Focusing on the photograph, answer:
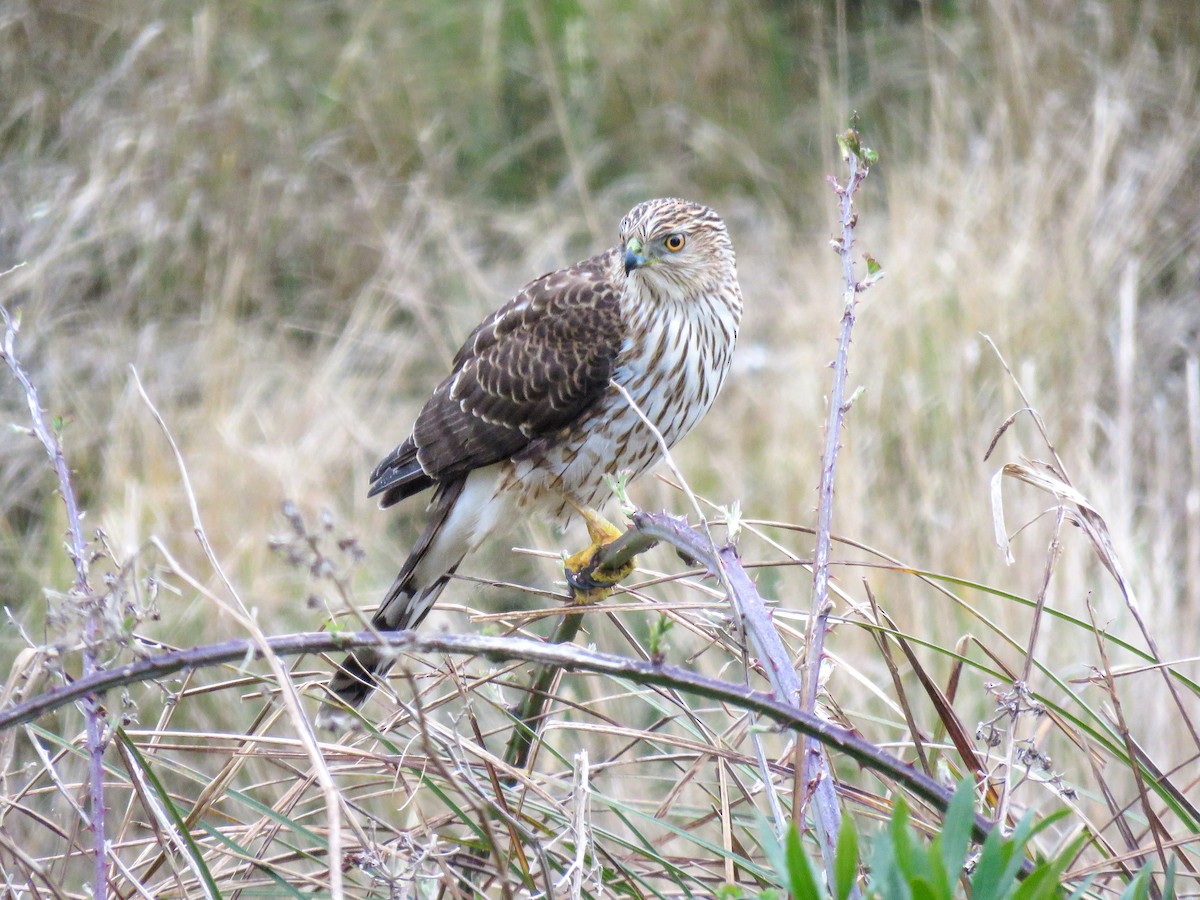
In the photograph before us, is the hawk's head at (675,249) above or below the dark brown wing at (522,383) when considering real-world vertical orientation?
above

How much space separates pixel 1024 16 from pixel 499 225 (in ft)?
9.54

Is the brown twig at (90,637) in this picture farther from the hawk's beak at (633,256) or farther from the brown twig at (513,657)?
the hawk's beak at (633,256)

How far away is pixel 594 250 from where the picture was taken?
702 centimetres

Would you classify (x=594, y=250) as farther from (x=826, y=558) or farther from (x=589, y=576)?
(x=826, y=558)

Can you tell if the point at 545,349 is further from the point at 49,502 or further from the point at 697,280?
the point at 49,502

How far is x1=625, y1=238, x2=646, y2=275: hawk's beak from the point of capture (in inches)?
131

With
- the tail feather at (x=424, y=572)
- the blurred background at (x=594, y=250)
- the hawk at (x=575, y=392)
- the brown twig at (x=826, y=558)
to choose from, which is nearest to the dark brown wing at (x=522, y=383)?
the hawk at (x=575, y=392)

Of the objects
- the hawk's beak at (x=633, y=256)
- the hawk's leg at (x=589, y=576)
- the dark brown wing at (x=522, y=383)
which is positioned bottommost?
the hawk's leg at (x=589, y=576)

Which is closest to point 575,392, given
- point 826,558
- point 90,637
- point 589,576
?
point 589,576

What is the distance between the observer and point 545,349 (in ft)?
11.4

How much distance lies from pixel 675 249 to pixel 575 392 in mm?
445

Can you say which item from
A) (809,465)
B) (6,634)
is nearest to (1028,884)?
(809,465)

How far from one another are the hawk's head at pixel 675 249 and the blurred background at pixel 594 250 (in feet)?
5.14

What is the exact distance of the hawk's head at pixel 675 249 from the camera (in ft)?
11.1
